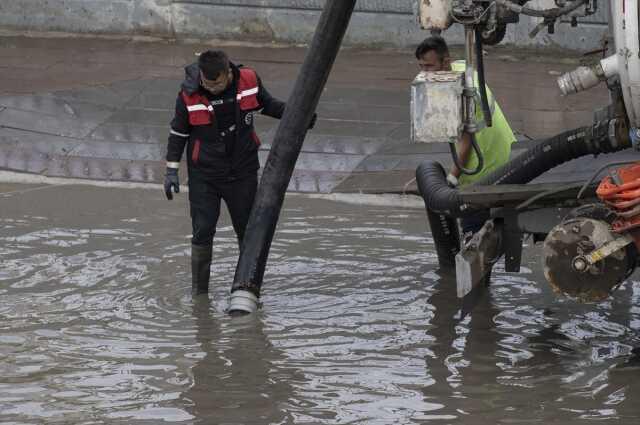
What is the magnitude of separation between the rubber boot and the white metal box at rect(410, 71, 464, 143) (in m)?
2.08

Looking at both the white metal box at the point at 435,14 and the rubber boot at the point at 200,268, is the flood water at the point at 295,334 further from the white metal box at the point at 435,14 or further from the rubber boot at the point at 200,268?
the white metal box at the point at 435,14

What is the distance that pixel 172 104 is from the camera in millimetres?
12109

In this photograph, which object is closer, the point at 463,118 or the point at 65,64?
the point at 463,118

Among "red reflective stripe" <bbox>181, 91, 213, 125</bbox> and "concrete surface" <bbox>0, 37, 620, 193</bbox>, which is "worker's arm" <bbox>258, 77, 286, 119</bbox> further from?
"concrete surface" <bbox>0, 37, 620, 193</bbox>

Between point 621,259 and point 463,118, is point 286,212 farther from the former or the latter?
point 621,259

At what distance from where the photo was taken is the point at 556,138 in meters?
6.43

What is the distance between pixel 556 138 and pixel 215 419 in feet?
7.41

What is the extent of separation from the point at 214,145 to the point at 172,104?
4.65 m

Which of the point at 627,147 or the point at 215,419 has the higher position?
the point at 627,147

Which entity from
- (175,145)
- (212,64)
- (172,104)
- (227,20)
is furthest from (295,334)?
(227,20)

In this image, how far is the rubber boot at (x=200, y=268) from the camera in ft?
25.1

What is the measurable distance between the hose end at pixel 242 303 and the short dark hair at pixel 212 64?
123cm

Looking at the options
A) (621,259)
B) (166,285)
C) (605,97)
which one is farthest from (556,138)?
(605,97)

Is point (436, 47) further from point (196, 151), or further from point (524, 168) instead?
point (196, 151)
